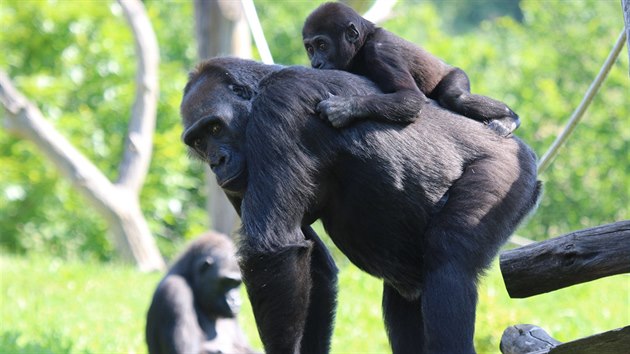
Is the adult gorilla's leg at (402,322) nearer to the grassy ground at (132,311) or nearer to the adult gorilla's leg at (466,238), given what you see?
the adult gorilla's leg at (466,238)

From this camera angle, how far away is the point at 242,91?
3965 mm

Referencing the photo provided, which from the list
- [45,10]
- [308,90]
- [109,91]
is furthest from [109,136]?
[308,90]

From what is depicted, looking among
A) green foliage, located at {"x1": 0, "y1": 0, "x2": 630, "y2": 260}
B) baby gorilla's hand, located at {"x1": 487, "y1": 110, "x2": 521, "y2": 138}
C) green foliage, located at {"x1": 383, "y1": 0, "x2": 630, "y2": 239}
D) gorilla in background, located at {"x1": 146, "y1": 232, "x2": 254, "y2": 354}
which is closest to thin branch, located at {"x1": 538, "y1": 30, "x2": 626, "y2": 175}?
baby gorilla's hand, located at {"x1": 487, "y1": 110, "x2": 521, "y2": 138}

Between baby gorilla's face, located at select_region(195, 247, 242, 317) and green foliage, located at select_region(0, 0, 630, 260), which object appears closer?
baby gorilla's face, located at select_region(195, 247, 242, 317)

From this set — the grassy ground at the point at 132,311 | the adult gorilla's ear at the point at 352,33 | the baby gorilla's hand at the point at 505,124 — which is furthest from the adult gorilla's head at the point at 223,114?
the grassy ground at the point at 132,311

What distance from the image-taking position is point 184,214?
67.8ft

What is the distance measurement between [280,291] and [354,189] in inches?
19.5

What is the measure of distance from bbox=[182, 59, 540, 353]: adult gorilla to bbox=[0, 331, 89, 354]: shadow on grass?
231cm

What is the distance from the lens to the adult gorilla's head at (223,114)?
12.4 ft

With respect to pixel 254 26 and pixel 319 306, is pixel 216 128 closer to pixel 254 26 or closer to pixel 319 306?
pixel 319 306

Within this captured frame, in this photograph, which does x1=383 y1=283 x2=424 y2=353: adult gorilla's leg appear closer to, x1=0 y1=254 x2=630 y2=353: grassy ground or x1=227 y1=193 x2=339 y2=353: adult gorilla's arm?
x1=227 y1=193 x2=339 y2=353: adult gorilla's arm

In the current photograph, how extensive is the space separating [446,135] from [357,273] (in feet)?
18.9

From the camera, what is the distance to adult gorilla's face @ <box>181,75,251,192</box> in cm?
377

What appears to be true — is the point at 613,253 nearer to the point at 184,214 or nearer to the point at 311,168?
the point at 311,168
